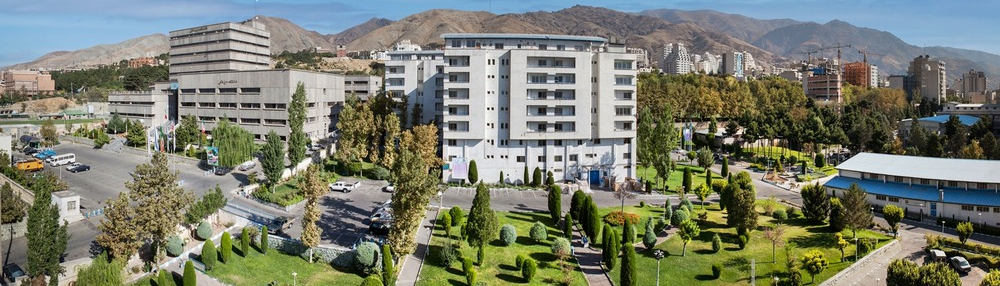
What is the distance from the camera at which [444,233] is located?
167 feet

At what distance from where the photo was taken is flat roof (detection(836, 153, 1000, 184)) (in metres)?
63.6

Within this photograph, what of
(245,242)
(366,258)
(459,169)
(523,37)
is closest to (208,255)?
(245,242)

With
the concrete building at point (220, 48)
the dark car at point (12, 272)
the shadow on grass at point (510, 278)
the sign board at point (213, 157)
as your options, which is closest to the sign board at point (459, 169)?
the sign board at point (213, 157)

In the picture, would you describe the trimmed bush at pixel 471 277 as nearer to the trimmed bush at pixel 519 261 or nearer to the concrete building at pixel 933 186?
the trimmed bush at pixel 519 261

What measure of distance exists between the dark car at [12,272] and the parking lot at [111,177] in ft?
45.5

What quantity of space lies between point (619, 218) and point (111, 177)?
56.6m

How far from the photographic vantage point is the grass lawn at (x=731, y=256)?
1799 inches

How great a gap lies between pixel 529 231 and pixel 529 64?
90.3 feet

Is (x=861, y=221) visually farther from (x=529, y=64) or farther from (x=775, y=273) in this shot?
(x=529, y=64)

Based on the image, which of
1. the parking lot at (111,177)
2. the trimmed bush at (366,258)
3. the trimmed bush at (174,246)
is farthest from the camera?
the parking lot at (111,177)

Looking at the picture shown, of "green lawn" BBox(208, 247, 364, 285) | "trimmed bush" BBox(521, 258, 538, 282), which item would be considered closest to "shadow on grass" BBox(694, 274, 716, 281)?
"trimmed bush" BBox(521, 258, 538, 282)

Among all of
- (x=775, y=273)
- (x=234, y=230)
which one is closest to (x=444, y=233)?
(x=234, y=230)

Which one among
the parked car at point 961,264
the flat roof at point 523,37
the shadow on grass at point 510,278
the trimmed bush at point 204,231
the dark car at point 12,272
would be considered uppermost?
the flat roof at point 523,37

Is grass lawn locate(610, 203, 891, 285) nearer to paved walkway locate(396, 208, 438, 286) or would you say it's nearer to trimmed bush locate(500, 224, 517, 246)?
trimmed bush locate(500, 224, 517, 246)
